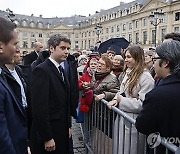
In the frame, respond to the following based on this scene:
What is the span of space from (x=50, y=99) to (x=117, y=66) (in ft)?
8.89

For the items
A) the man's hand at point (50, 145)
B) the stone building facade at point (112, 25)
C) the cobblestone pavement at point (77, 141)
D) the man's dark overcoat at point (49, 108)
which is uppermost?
the stone building facade at point (112, 25)

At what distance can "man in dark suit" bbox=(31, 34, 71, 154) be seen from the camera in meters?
3.07

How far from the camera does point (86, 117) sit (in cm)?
461

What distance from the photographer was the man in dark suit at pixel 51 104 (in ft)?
10.1

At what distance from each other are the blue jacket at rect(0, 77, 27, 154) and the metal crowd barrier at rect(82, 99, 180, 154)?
46.4 inches

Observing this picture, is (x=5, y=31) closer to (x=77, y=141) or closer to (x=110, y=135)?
(x=110, y=135)

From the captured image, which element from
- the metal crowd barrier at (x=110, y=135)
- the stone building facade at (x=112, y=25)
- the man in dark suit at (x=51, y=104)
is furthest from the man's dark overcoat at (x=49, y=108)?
the stone building facade at (x=112, y=25)

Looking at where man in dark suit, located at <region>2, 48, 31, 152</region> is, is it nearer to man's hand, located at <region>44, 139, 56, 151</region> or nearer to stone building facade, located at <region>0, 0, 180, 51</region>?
man's hand, located at <region>44, 139, 56, 151</region>

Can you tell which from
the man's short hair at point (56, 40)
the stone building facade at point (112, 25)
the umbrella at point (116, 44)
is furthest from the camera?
the stone building facade at point (112, 25)

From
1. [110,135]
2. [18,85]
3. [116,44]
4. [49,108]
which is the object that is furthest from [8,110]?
[116,44]

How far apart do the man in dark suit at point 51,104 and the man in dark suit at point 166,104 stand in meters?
1.36

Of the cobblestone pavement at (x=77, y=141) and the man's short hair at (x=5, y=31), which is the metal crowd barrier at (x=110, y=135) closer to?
the cobblestone pavement at (x=77, y=141)

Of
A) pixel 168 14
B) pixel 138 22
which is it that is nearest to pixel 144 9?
pixel 138 22

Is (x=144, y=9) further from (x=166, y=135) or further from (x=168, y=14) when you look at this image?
(x=166, y=135)
